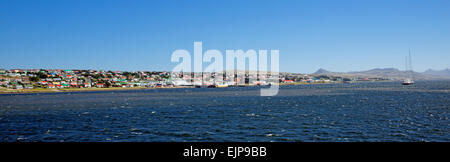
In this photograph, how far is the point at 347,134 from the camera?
103ft
